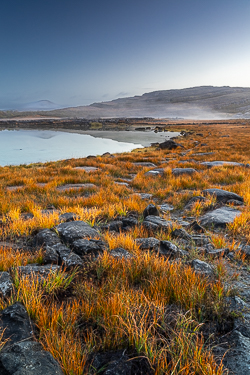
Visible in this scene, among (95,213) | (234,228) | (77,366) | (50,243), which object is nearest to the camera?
(77,366)

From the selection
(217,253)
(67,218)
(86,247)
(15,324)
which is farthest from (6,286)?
(217,253)

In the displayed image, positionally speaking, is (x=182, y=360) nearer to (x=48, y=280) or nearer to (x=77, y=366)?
(x=77, y=366)

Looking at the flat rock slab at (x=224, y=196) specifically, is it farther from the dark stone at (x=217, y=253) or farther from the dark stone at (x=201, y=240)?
the dark stone at (x=217, y=253)

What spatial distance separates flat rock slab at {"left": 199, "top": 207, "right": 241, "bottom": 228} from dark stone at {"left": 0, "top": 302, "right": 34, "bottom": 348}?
3613 mm

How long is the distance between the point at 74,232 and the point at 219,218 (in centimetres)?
290

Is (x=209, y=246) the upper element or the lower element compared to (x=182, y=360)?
lower

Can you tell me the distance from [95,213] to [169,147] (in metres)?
19.1

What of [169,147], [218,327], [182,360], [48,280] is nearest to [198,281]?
[218,327]

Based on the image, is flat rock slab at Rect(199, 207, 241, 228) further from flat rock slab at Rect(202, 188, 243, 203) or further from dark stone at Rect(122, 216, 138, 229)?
dark stone at Rect(122, 216, 138, 229)

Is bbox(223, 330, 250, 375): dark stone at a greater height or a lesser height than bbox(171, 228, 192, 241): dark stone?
greater

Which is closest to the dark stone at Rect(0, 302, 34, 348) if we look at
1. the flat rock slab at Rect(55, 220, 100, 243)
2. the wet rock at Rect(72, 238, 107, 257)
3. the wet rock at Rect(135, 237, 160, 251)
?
the wet rock at Rect(72, 238, 107, 257)

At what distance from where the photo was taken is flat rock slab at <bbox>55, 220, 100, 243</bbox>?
3.58 m

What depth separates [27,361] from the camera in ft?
4.68

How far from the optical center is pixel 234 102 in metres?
173
